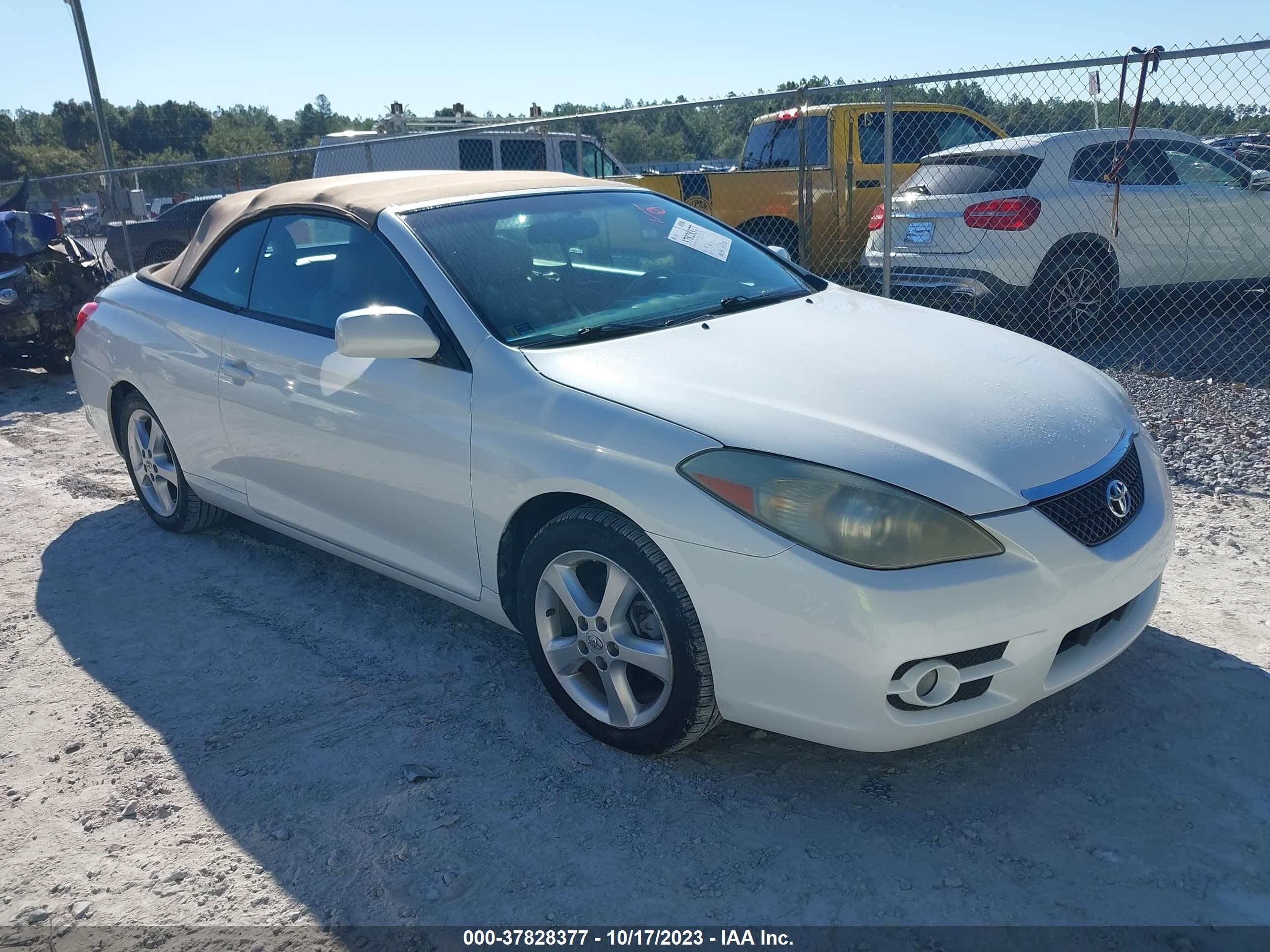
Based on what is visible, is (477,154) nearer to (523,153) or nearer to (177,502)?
(523,153)

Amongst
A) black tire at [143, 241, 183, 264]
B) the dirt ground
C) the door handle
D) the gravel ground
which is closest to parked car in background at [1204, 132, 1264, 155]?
the gravel ground

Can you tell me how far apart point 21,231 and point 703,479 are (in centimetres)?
903

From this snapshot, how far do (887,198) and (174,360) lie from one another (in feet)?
15.8

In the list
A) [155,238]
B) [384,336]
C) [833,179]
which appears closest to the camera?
[384,336]

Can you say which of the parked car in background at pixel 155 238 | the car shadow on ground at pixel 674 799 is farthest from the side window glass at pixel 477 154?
the car shadow on ground at pixel 674 799

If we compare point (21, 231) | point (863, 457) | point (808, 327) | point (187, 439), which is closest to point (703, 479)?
point (863, 457)

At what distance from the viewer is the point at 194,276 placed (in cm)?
445

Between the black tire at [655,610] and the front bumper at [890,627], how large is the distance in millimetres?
45

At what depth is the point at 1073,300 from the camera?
24.4ft

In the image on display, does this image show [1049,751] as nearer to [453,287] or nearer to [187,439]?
[453,287]

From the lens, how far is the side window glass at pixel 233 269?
4145 mm

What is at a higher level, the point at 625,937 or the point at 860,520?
the point at 860,520

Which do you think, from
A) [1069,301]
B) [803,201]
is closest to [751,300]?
[1069,301]

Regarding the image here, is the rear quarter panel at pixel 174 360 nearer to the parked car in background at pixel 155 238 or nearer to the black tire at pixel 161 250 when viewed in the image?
the parked car in background at pixel 155 238
